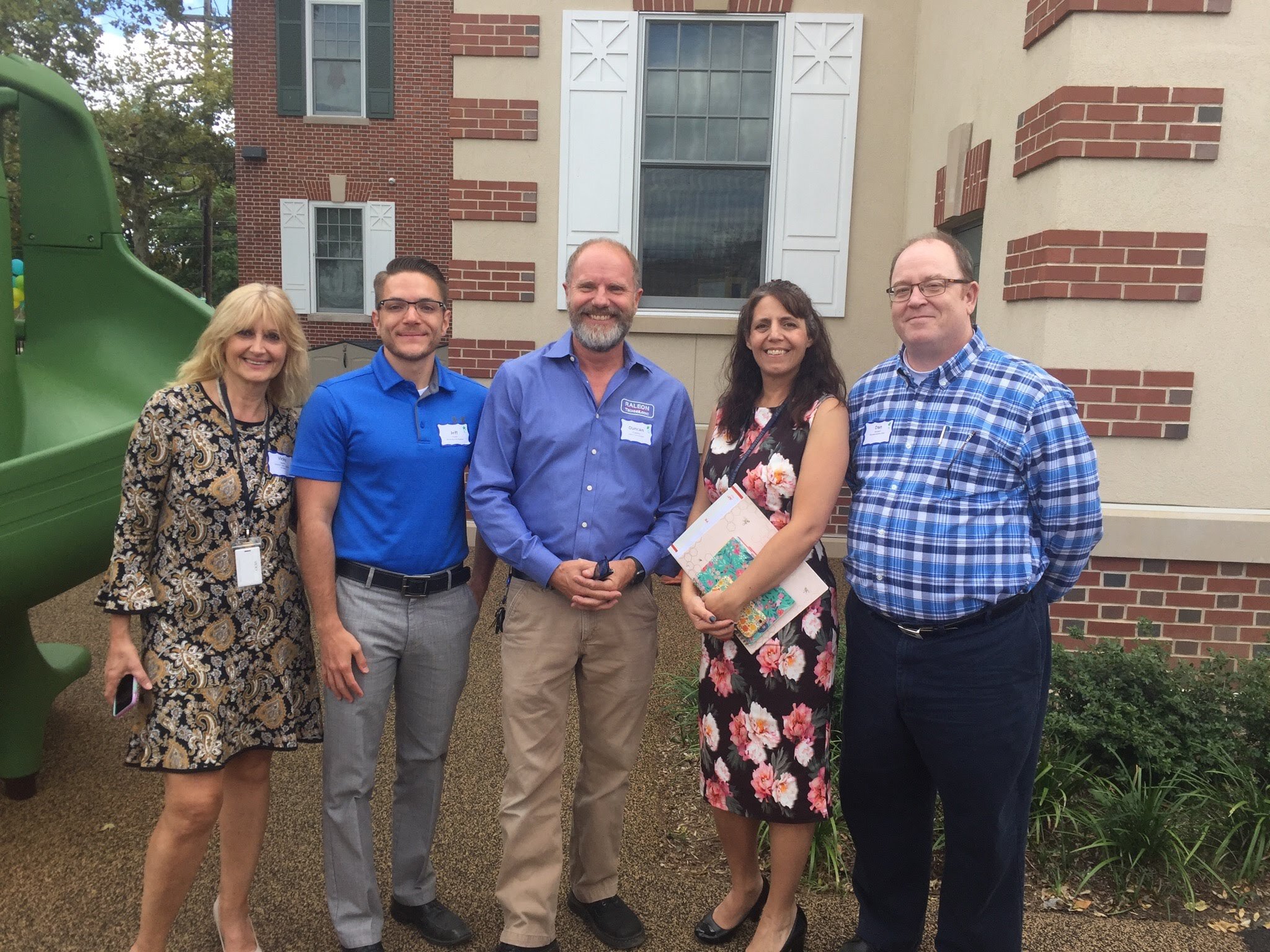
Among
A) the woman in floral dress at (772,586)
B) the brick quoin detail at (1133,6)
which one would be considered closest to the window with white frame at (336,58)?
the brick quoin detail at (1133,6)

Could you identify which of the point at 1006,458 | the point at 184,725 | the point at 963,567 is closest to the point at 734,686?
the point at 963,567

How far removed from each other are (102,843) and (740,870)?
2.40 meters

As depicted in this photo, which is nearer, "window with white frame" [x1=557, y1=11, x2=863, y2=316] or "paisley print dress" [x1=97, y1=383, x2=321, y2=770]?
"paisley print dress" [x1=97, y1=383, x2=321, y2=770]

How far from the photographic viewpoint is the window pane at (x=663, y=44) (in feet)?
23.4

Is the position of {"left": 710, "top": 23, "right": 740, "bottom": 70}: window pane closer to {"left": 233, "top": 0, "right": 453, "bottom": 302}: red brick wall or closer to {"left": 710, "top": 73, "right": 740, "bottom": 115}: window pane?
{"left": 710, "top": 73, "right": 740, "bottom": 115}: window pane

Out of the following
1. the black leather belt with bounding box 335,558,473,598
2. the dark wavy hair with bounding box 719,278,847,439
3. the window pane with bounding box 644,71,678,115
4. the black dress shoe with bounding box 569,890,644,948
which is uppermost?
the window pane with bounding box 644,71,678,115

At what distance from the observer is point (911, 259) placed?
2.39 meters

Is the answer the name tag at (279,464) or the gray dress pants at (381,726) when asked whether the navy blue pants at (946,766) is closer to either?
the gray dress pants at (381,726)

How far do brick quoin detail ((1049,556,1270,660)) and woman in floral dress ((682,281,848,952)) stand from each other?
2.24 m

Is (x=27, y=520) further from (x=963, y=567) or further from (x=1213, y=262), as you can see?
(x=1213, y=262)

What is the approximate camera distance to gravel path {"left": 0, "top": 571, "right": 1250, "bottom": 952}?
2936 millimetres

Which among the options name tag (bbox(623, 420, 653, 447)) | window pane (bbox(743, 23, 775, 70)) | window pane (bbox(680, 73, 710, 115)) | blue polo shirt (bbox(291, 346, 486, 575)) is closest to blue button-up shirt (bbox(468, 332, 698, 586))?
name tag (bbox(623, 420, 653, 447))

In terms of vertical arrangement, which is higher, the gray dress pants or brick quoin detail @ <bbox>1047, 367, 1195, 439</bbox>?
brick quoin detail @ <bbox>1047, 367, 1195, 439</bbox>

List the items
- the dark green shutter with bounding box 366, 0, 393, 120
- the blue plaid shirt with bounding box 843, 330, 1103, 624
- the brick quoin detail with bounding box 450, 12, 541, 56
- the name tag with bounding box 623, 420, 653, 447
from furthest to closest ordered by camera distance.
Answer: the dark green shutter with bounding box 366, 0, 393, 120 → the brick quoin detail with bounding box 450, 12, 541, 56 → the name tag with bounding box 623, 420, 653, 447 → the blue plaid shirt with bounding box 843, 330, 1103, 624
